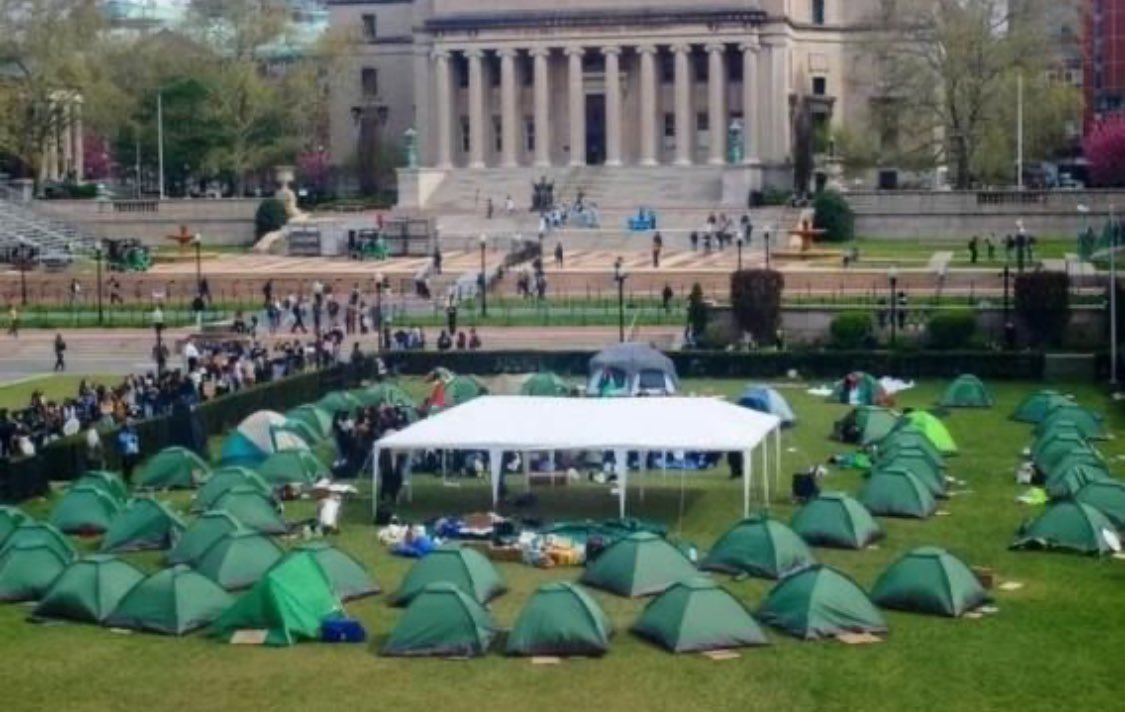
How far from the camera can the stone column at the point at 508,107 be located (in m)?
111

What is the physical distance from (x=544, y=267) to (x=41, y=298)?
753 inches

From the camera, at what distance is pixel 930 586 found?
29234mm

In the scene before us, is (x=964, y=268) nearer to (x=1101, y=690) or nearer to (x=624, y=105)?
(x=624, y=105)

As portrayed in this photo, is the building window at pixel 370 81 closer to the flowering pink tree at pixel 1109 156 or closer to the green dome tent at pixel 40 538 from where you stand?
the flowering pink tree at pixel 1109 156

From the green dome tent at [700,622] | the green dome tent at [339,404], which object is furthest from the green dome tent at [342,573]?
the green dome tent at [339,404]

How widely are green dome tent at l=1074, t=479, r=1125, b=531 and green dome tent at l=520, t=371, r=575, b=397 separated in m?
17.2

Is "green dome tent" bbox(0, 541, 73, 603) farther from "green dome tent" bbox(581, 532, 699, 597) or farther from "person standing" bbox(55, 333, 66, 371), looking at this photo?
"person standing" bbox(55, 333, 66, 371)

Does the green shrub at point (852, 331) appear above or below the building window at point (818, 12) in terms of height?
below

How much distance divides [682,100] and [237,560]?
7955cm

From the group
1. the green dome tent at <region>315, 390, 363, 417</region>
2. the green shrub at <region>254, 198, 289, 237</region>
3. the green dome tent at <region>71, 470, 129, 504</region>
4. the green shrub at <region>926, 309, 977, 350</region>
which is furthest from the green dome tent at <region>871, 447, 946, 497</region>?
the green shrub at <region>254, 198, 289, 237</region>

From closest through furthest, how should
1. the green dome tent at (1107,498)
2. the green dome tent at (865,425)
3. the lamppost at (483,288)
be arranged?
the green dome tent at (1107,498) < the green dome tent at (865,425) < the lamppost at (483,288)

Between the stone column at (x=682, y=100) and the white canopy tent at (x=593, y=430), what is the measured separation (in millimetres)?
68400

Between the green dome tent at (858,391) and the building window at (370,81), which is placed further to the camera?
the building window at (370,81)

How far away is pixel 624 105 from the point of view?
112 metres
